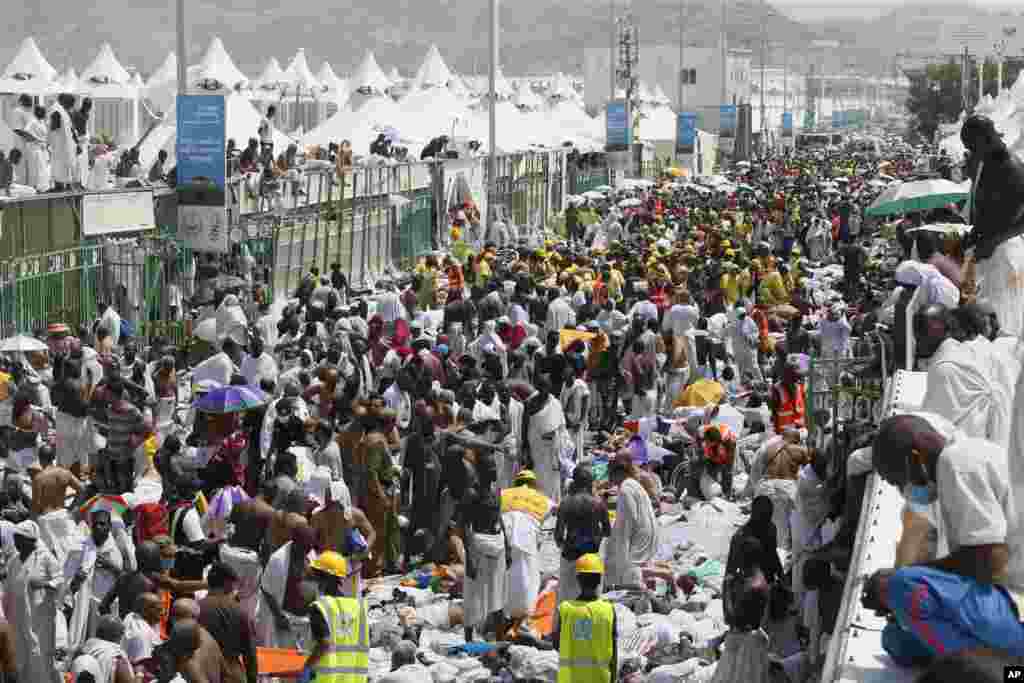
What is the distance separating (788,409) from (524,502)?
457 cm

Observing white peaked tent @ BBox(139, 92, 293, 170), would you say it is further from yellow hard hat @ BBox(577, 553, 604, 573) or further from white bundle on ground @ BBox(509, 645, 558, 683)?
yellow hard hat @ BBox(577, 553, 604, 573)

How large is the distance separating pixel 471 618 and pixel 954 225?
21.1 ft

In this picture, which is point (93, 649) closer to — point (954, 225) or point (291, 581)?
point (291, 581)

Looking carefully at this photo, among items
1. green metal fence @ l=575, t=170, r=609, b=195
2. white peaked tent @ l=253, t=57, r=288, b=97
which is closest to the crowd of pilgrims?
green metal fence @ l=575, t=170, r=609, b=195

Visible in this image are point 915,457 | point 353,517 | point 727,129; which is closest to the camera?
point 915,457

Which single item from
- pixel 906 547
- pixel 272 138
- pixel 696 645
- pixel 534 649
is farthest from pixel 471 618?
pixel 272 138

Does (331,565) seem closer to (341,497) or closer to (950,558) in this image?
(341,497)

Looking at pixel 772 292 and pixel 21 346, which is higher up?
pixel 21 346

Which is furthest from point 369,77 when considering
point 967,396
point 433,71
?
point 967,396

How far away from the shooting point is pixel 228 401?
12.8 metres

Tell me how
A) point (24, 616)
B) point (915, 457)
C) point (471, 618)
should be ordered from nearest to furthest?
point (915, 457) → point (24, 616) → point (471, 618)

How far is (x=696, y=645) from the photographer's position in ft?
36.4

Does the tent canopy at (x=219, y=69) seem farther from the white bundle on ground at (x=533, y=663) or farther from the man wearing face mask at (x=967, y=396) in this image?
the man wearing face mask at (x=967, y=396)

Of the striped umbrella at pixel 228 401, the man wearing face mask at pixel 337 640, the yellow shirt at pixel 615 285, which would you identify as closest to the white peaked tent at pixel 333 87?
the yellow shirt at pixel 615 285
